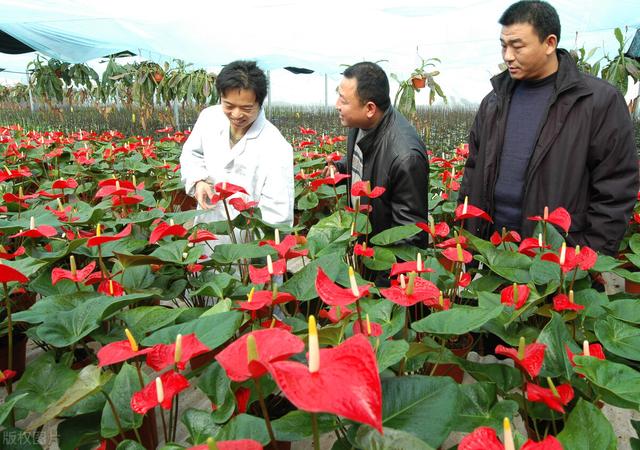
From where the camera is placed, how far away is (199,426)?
719mm

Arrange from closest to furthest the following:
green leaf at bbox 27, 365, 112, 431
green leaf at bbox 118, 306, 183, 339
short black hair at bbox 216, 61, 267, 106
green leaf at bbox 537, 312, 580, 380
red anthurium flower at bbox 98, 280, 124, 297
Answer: green leaf at bbox 27, 365, 112, 431 → green leaf at bbox 537, 312, 580, 380 → green leaf at bbox 118, 306, 183, 339 → red anthurium flower at bbox 98, 280, 124, 297 → short black hair at bbox 216, 61, 267, 106

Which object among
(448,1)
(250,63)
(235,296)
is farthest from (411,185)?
(448,1)

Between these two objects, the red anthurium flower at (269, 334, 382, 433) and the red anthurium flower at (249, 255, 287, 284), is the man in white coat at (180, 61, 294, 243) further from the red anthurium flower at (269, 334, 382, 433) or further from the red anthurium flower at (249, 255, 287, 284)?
the red anthurium flower at (269, 334, 382, 433)

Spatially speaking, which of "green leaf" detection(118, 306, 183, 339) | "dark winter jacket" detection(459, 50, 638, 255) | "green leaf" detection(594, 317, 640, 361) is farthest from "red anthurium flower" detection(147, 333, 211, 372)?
"dark winter jacket" detection(459, 50, 638, 255)

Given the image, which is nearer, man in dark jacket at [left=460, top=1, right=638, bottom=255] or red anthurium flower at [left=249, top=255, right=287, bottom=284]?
red anthurium flower at [left=249, top=255, right=287, bottom=284]

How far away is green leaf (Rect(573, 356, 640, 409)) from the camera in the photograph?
27.9 inches

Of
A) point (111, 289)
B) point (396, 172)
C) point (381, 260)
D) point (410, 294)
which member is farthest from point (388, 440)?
point (396, 172)

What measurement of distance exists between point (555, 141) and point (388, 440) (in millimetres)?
1416

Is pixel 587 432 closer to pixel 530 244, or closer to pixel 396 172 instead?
pixel 530 244

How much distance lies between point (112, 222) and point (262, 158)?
56cm

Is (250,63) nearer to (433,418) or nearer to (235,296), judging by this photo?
(235,296)

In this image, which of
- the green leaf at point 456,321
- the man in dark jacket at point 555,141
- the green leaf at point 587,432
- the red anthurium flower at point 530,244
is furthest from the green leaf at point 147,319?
the man in dark jacket at point 555,141

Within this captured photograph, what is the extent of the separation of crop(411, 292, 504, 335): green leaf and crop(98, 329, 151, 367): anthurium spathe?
429 mm

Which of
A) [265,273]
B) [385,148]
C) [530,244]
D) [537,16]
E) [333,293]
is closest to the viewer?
[333,293]
